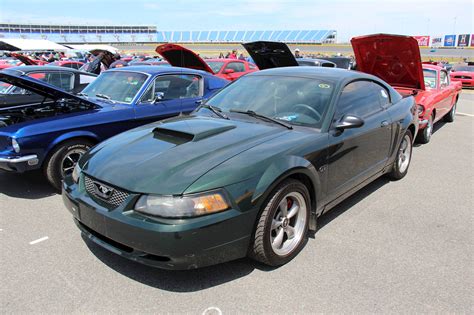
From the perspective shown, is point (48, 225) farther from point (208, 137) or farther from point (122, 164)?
point (208, 137)

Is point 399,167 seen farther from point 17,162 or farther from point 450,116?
point 450,116

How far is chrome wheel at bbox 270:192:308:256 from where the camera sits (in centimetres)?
305

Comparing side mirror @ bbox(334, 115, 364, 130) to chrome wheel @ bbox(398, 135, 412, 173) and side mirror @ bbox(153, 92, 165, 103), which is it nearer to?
chrome wheel @ bbox(398, 135, 412, 173)

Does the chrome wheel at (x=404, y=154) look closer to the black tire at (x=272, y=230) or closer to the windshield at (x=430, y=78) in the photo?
the black tire at (x=272, y=230)

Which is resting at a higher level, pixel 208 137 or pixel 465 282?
pixel 208 137

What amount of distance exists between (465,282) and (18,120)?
5287 mm

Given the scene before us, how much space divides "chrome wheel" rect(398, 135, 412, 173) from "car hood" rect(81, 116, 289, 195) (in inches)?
98.9

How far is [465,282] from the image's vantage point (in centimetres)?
290

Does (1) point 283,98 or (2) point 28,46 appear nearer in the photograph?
(1) point 283,98

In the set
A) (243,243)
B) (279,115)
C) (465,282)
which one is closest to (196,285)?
(243,243)

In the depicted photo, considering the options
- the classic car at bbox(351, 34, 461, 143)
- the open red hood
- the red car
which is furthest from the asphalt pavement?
the red car

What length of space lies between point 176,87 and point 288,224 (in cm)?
358

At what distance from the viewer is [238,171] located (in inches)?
106

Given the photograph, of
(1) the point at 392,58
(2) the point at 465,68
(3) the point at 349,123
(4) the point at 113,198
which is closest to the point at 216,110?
(3) the point at 349,123
